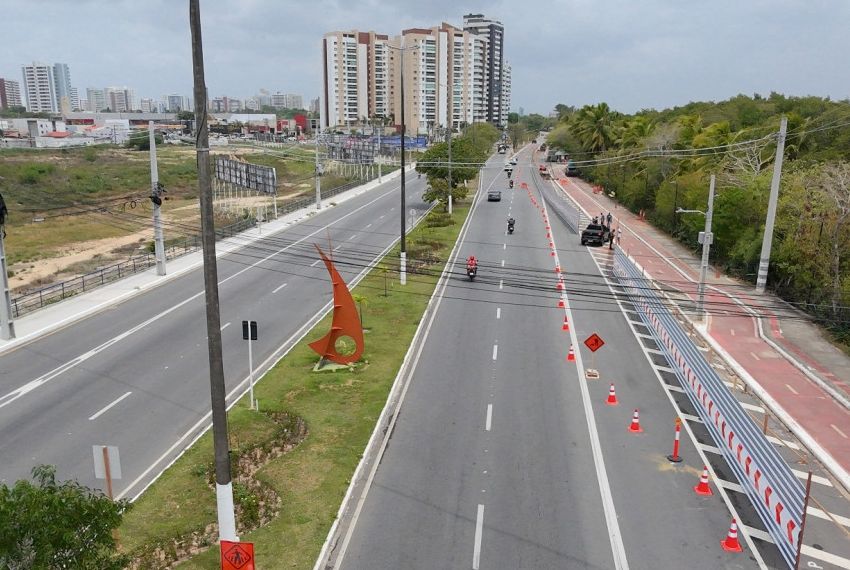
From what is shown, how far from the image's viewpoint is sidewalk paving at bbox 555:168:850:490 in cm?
1841

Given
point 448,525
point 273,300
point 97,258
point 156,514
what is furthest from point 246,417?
point 97,258

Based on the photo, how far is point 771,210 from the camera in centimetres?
3041

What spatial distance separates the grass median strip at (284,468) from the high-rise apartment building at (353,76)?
525 ft

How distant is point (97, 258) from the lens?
50719 millimetres

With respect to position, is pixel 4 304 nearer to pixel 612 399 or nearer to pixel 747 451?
pixel 612 399

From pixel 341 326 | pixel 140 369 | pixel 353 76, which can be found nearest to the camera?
pixel 341 326

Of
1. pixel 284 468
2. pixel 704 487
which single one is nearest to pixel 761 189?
pixel 704 487

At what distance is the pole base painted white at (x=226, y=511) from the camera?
11.5 m

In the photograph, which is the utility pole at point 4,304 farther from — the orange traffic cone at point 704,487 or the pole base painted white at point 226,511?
the orange traffic cone at point 704,487

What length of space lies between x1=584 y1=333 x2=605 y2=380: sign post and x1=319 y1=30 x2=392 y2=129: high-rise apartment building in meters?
160

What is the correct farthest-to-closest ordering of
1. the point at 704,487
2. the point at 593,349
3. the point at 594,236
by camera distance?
1. the point at 594,236
2. the point at 593,349
3. the point at 704,487

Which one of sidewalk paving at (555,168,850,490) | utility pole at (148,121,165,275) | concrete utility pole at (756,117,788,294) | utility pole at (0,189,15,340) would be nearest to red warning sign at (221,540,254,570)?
sidewalk paving at (555,168,850,490)

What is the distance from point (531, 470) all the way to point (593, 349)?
6.73 meters

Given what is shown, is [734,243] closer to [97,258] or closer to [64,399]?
[64,399]
